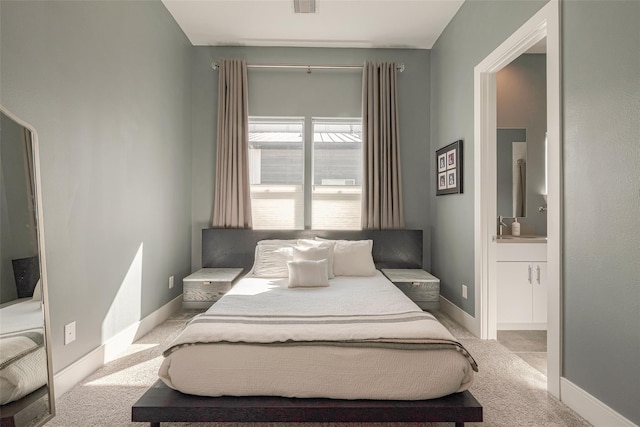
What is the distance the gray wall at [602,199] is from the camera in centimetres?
166

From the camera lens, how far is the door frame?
212 cm

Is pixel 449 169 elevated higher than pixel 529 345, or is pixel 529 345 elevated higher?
pixel 449 169

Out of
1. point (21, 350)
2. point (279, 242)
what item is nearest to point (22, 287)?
point (21, 350)

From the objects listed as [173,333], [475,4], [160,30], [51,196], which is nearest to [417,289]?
[173,333]

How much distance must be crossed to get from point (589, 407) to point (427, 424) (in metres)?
0.85

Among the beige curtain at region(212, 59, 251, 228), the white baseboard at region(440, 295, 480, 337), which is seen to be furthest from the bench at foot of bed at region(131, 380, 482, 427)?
the beige curtain at region(212, 59, 251, 228)

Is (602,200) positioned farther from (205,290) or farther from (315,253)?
(205,290)

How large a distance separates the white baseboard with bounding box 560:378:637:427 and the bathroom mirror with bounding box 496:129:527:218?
2195 mm

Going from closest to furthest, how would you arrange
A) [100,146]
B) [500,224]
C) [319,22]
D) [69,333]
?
[69,333], [100,146], [319,22], [500,224]

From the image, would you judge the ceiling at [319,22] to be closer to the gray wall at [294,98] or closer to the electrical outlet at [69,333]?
the gray wall at [294,98]

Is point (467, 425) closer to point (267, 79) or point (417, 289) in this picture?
point (417, 289)

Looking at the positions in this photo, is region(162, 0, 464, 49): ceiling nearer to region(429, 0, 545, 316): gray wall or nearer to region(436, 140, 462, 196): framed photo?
region(429, 0, 545, 316): gray wall

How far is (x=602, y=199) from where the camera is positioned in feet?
5.97

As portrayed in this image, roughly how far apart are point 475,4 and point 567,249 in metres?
2.30
